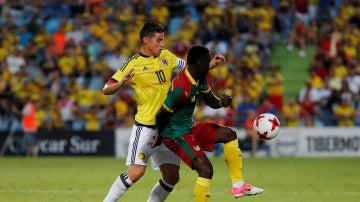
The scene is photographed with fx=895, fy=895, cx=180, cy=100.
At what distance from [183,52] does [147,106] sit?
53.8 feet

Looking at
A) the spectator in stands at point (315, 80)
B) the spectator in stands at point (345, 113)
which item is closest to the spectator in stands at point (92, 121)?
the spectator in stands at point (315, 80)

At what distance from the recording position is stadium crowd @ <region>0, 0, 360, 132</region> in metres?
27.0

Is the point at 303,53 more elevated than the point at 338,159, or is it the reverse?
the point at 303,53

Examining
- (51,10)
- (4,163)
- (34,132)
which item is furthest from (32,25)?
(4,163)

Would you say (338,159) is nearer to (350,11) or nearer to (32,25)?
(350,11)

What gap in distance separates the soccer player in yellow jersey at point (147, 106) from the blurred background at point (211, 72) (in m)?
14.7

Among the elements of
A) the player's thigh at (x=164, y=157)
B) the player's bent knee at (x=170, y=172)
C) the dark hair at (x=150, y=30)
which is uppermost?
the dark hair at (x=150, y=30)

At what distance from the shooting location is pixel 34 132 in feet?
87.9

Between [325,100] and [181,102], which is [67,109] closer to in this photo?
[325,100]

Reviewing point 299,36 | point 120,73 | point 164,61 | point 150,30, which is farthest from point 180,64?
point 299,36

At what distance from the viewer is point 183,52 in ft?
90.1

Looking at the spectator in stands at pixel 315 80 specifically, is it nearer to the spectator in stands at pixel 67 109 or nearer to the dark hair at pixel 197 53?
the spectator in stands at pixel 67 109

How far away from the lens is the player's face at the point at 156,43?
11117 mm

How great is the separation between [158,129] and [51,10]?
21.9m
